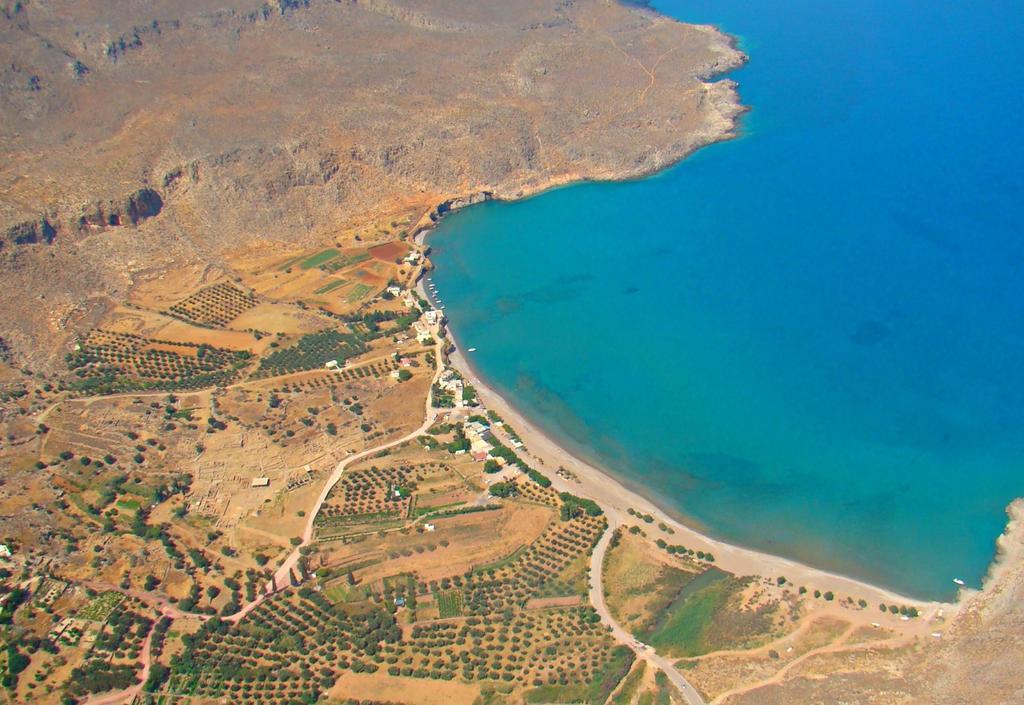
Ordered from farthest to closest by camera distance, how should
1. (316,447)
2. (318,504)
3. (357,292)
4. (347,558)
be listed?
(357,292)
(316,447)
(318,504)
(347,558)

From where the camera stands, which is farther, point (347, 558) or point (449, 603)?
point (347, 558)

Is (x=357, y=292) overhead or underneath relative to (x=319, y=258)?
underneath

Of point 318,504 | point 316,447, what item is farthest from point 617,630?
point 316,447

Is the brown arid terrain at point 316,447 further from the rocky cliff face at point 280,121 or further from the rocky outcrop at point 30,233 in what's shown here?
the rocky cliff face at point 280,121

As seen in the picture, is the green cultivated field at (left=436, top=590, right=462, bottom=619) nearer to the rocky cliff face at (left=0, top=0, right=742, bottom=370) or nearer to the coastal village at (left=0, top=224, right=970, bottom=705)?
the coastal village at (left=0, top=224, right=970, bottom=705)

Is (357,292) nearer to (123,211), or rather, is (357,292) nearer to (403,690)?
(123,211)

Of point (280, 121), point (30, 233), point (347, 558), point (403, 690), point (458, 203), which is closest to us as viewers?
point (403, 690)

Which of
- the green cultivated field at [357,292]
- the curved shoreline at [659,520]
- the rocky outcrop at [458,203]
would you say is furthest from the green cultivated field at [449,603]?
the rocky outcrop at [458,203]
